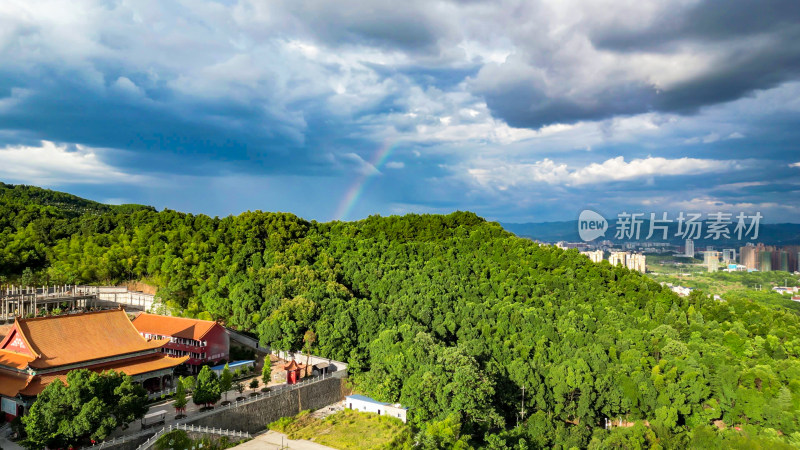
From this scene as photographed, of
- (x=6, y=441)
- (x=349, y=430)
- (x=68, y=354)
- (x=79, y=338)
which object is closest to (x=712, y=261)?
(x=349, y=430)

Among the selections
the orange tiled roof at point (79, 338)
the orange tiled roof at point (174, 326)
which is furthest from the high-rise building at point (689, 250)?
the orange tiled roof at point (79, 338)

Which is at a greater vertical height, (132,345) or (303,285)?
(303,285)

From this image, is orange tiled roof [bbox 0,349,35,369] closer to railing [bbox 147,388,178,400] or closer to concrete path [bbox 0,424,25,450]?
concrete path [bbox 0,424,25,450]

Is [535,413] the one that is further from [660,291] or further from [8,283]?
[8,283]

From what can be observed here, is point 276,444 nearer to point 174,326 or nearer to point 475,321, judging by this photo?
point 174,326

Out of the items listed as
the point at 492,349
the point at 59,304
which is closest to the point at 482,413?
the point at 492,349

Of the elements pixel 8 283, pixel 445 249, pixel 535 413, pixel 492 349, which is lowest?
pixel 535 413

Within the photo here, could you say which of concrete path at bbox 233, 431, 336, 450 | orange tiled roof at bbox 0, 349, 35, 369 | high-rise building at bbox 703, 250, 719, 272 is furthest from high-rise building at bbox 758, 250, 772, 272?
orange tiled roof at bbox 0, 349, 35, 369
